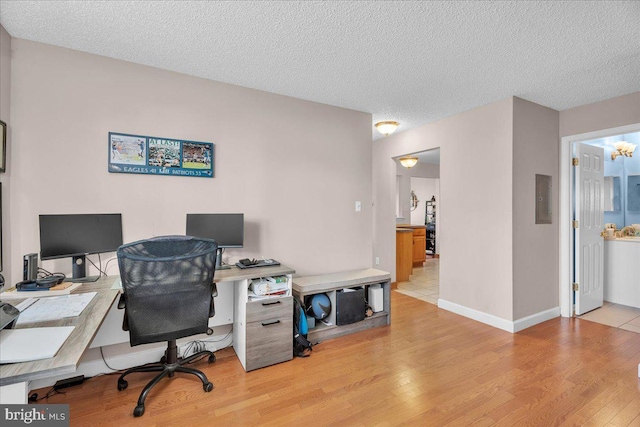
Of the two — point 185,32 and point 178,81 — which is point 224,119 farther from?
point 185,32

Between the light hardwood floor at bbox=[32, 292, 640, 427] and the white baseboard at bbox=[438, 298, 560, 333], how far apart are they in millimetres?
222

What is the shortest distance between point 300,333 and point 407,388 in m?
1.03

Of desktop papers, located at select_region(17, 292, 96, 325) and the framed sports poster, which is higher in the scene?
the framed sports poster

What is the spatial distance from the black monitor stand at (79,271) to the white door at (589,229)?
5.06 metres

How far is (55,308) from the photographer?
1.55 m

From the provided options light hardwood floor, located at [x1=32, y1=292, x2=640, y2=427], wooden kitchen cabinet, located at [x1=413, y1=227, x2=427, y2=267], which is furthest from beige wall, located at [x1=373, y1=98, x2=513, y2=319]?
wooden kitchen cabinet, located at [x1=413, y1=227, x2=427, y2=267]

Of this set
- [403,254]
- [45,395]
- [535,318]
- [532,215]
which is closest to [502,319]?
[535,318]

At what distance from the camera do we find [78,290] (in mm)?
2014

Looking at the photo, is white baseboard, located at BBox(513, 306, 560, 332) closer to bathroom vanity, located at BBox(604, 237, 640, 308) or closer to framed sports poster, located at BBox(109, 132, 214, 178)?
bathroom vanity, located at BBox(604, 237, 640, 308)

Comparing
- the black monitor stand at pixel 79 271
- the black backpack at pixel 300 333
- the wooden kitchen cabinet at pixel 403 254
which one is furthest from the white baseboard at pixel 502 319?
the black monitor stand at pixel 79 271

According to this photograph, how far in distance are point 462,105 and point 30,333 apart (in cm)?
402

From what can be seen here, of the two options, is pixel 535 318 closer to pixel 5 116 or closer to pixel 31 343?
pixel 31 343

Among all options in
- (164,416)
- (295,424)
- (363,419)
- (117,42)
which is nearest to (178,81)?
(117,42)

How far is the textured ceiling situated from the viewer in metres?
1.90
